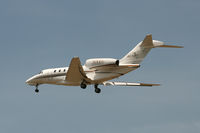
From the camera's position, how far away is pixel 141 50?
4878 centimetres

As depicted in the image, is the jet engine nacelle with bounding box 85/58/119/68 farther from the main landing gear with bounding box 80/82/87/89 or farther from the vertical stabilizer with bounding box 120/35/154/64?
the main landing gear with bounding box 80/82/87/89

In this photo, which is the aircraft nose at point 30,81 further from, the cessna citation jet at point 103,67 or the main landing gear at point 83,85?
the main landing gear at point 83,85

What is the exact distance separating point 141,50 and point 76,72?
7.22m

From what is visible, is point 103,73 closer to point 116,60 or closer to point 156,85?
point 116,60

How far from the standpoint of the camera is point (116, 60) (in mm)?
49062

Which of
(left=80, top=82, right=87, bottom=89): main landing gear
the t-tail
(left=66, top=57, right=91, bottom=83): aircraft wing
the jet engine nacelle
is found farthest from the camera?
(left=80, top=82, right=87, bottom=89): main landing gear

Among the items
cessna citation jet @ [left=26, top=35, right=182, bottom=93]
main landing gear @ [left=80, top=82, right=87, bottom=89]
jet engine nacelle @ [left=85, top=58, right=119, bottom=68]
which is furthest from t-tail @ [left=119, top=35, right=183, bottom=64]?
main landing gear @ [left=80, top=82, right=87, bottom=89]

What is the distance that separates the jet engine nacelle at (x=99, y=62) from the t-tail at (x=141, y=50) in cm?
156

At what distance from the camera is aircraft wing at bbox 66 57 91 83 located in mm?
47250

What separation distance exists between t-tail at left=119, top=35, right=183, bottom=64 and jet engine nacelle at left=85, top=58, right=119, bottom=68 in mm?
1558

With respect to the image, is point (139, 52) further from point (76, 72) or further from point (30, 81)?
point (30, 81)

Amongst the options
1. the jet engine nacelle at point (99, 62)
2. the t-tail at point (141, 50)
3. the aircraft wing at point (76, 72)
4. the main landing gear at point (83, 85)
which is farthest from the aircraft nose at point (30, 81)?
the t-tail at point (141, 50)

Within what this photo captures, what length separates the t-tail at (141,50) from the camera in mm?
47906

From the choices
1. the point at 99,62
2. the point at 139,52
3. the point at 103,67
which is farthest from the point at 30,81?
the point at 139,52
